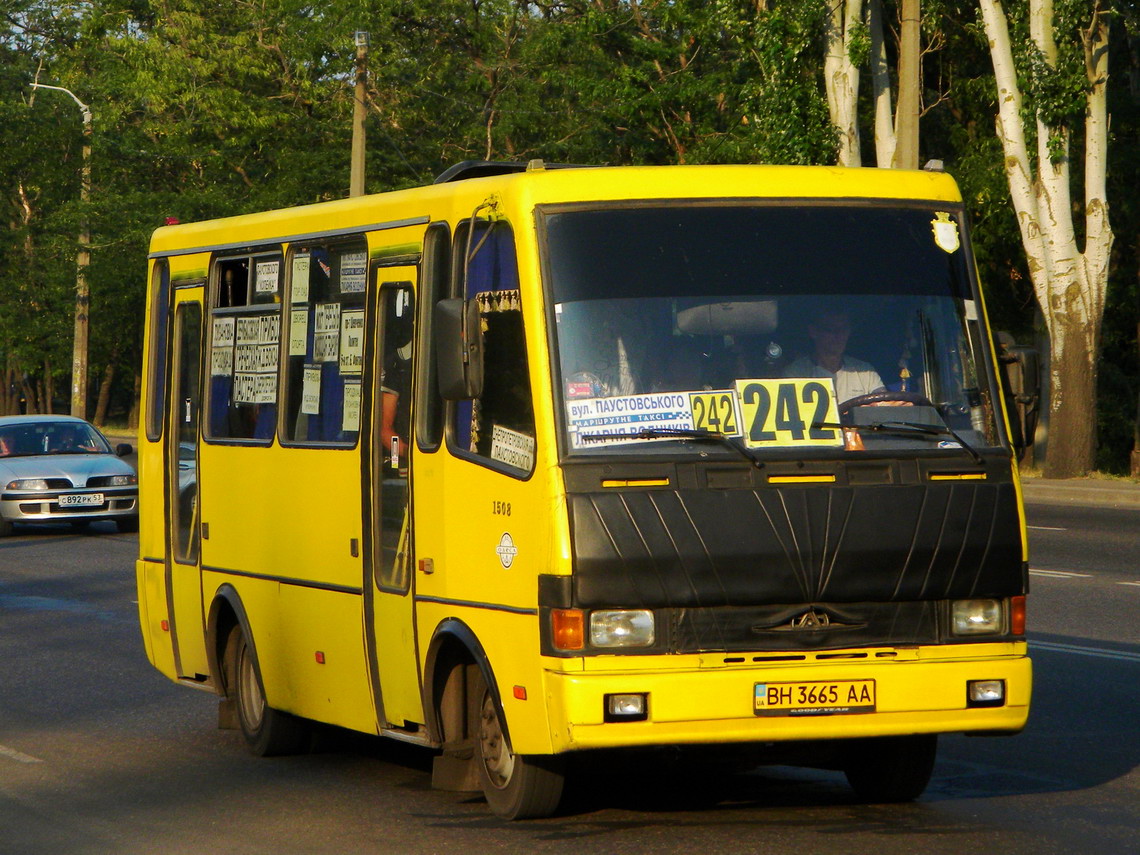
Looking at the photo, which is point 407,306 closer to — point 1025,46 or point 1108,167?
point 1025,46

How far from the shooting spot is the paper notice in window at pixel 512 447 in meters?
6.71

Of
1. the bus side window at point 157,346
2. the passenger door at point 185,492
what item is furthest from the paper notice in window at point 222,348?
the bus side window at point 157,346

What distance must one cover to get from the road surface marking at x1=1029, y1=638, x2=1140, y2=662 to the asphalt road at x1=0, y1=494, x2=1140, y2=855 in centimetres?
3

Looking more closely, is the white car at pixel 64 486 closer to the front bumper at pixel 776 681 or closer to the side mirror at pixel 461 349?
the side mirror at pixel 461 349

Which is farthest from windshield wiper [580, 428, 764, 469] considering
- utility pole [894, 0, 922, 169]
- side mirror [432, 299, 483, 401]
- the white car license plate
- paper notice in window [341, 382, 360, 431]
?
utility pole [894, 0, 922, 169]

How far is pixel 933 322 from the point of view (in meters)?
7.12

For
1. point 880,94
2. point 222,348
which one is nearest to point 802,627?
point 222,348

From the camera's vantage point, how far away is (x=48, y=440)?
24.4 m

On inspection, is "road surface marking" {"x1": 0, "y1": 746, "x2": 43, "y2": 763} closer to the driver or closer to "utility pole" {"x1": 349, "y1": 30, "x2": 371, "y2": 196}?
the driver

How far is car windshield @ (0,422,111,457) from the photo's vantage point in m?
24.2

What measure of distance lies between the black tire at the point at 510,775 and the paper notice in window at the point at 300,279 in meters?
2.38

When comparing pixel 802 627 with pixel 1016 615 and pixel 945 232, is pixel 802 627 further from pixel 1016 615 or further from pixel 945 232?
pixel 945 232

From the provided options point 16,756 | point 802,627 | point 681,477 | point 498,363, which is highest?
point 498,363

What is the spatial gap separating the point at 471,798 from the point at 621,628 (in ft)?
5.42
